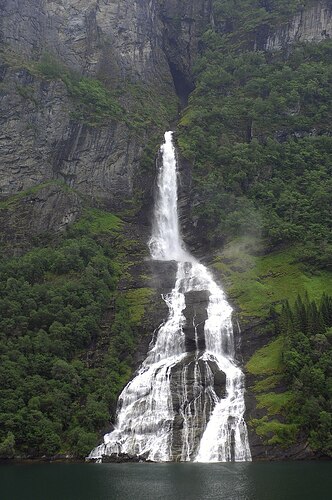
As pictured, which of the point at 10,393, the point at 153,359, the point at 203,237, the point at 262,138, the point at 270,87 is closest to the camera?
the point at 10,393

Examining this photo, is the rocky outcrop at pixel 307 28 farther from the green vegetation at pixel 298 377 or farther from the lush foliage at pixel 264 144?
the green vegetation at pixel 298 377

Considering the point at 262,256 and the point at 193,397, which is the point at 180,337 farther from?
the point at 262,256

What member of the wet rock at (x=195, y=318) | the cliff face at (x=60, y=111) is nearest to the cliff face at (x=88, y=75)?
the cliff face at (x=60, y=111)

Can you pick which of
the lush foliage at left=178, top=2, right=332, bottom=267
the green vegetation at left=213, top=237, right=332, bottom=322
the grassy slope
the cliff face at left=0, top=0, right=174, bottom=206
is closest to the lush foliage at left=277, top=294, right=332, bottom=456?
the grassy slope

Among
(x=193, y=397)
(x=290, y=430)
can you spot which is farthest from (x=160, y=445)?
(x=290, y=430)

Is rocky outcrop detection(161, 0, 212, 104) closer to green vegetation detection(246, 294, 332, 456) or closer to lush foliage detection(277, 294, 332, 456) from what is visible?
lush foliage detection(277, 294, 332, 456)

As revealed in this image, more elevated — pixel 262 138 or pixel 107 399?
pixel 262 138
